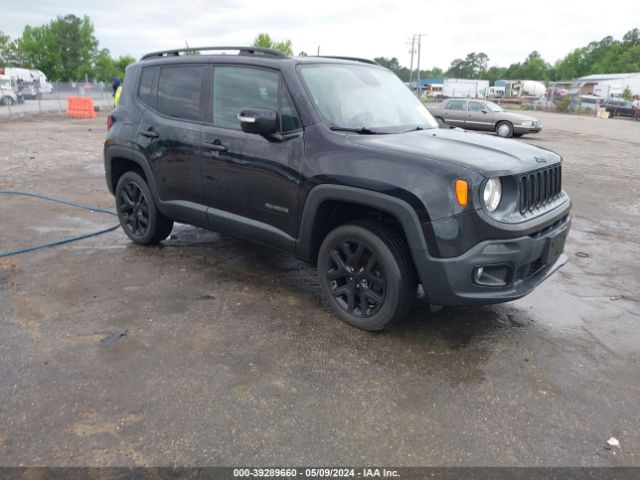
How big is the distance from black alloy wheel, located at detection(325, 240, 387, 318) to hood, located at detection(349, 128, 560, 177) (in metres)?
0.74

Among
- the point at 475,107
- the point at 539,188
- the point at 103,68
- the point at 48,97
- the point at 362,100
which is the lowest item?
the point at 539,188

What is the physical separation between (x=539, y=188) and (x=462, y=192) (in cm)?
83

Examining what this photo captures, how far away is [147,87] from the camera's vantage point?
202 inches

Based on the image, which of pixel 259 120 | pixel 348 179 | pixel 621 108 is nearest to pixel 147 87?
pixel 259 120

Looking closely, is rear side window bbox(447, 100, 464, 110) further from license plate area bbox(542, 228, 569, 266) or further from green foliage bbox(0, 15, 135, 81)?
green foliage bbox(0, 15, 135, 81)

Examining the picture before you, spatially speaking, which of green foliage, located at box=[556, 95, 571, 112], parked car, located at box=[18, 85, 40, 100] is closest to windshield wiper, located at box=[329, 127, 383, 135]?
parked car, located at box=[18, 85, 40, 100]

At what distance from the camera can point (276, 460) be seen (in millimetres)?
2494

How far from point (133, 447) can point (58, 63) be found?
315 ft

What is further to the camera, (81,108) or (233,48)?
(81,108)

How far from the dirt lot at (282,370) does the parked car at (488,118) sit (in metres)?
14.5

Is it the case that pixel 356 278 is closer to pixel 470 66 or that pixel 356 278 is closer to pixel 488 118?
pixel 488 118

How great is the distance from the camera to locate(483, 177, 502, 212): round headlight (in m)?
3.21

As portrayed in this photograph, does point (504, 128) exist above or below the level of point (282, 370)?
above

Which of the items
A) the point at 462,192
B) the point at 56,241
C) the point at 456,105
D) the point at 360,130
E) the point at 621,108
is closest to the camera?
the point at 462,192
